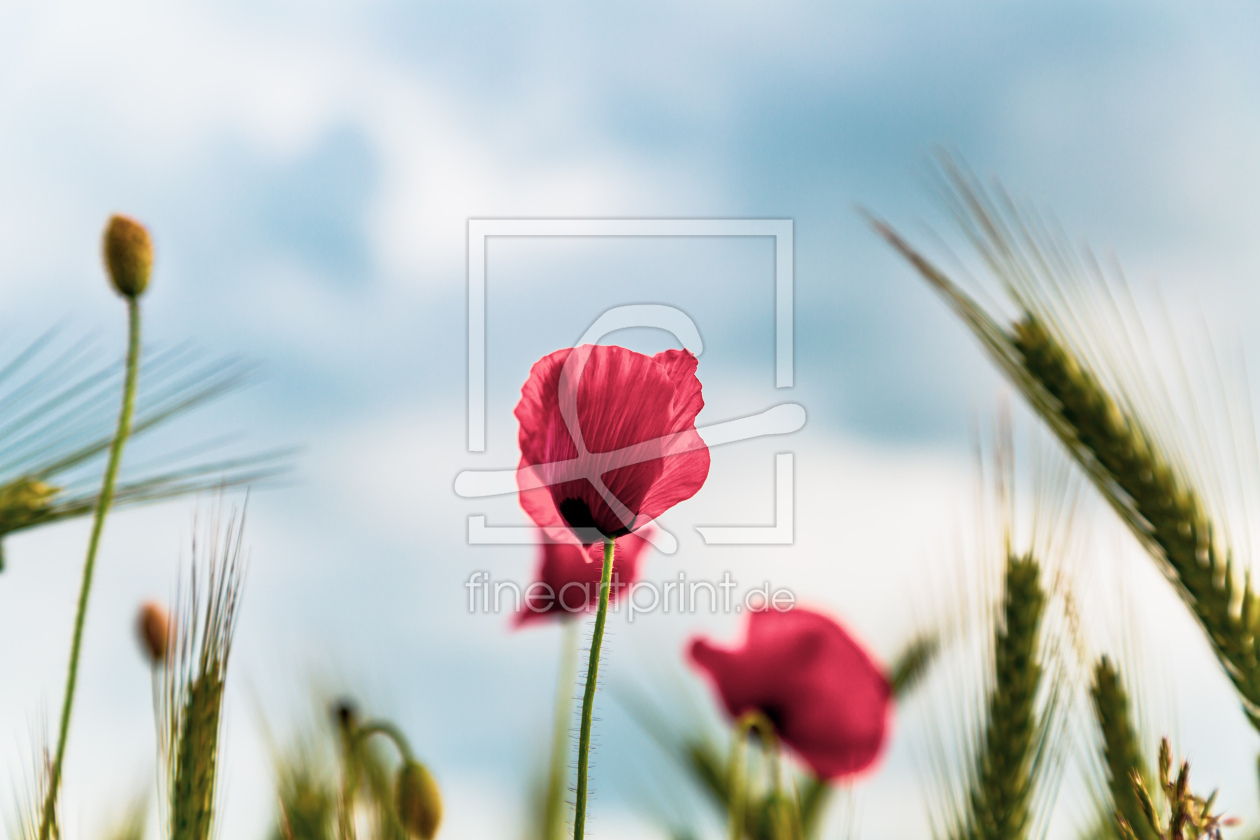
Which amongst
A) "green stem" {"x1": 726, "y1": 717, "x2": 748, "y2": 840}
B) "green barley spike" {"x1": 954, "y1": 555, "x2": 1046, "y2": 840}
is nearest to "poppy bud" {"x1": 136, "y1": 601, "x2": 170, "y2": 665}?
"green stem" {"x1": 726, "y1": 717, "x2": 748, "y2": 840}

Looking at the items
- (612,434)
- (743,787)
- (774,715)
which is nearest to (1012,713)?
(743,787)

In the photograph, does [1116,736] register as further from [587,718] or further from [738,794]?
[587,718]

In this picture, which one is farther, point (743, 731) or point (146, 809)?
point (146, 809)

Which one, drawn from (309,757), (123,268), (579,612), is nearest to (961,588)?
(579,612)

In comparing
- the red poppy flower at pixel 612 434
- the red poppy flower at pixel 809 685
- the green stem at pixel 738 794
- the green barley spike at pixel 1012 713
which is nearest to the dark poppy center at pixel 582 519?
the red poppy flower at pixel 612 434

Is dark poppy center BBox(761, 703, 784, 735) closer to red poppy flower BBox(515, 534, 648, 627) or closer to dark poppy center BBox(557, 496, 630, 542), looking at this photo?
red poppy flower BBox(515, 534, 648, 627)

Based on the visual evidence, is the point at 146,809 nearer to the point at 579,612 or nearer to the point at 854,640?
the point at 579,612
